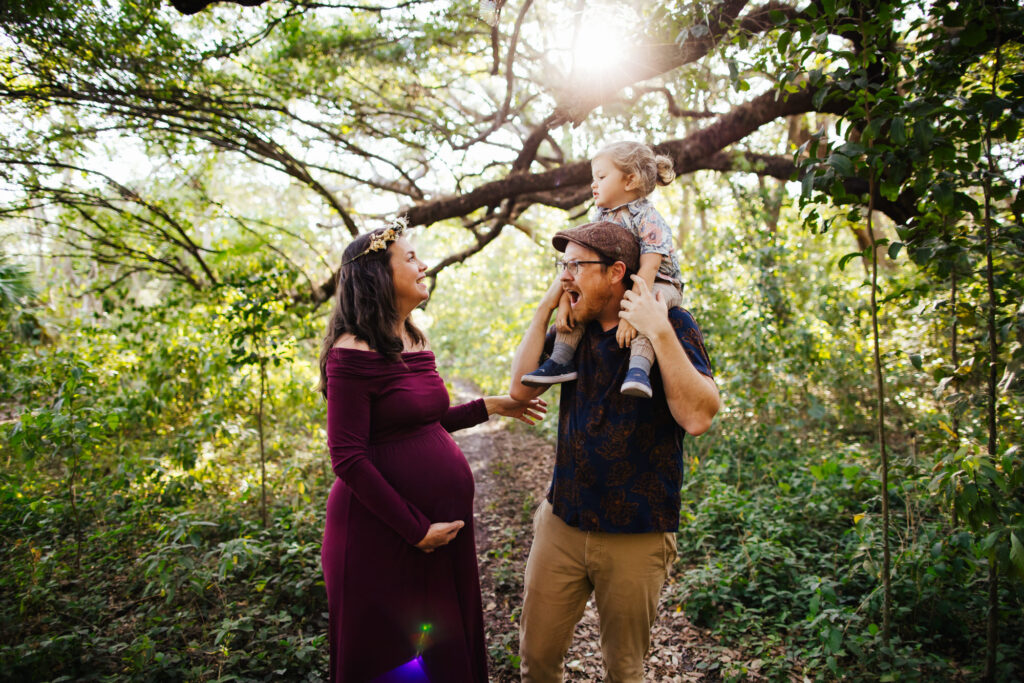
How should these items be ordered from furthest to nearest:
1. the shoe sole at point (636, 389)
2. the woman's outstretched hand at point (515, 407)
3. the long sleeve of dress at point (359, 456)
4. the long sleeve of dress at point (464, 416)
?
the long sleeve of dress at point (464, 416) < the woman's outstretched hand at point (515, 407) < the long sleeve of dress at point (359, 456) < the shoe sole at point (636, 389)

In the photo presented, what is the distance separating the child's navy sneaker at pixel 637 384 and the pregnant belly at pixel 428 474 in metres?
0.86

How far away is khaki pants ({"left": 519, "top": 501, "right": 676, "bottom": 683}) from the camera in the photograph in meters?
1.78

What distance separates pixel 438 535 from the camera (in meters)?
1.99

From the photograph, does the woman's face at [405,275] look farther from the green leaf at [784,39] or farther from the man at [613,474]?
the green leaf at [784,39]

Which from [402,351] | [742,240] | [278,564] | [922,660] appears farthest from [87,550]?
[742,240]

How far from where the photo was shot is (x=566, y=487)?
1.92 meters

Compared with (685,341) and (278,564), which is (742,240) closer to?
(685,341)

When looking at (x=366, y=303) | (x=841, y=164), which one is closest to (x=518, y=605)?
(x=366, y=303)

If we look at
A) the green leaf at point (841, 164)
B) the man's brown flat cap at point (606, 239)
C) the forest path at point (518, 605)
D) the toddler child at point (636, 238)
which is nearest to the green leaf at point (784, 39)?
the green leaf at point (841, 164)

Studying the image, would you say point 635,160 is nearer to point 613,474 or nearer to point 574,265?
point 574,265

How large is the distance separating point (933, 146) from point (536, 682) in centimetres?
267

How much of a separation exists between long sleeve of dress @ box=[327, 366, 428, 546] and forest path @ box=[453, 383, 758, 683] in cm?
146

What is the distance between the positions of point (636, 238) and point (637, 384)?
71 centimetres

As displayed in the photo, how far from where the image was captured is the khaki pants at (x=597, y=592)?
5.85ft
